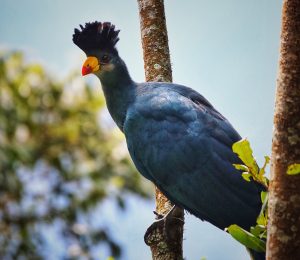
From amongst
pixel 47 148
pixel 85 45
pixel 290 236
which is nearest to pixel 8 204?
pixel 47 148

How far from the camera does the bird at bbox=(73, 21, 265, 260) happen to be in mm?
3311

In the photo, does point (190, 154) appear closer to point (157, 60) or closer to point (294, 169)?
point (157, 60)

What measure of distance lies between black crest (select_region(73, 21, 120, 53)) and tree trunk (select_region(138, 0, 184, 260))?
0.91 feet

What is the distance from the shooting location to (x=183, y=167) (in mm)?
3535

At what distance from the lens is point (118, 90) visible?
13.6 ft

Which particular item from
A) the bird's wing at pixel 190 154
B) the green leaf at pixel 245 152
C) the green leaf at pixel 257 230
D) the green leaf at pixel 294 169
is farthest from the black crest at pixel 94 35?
the green leaf at pixel 294 169

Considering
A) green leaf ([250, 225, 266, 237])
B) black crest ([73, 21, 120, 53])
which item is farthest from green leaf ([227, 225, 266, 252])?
black crest ([73, 21, 120, 53])

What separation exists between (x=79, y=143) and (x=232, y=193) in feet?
13.6

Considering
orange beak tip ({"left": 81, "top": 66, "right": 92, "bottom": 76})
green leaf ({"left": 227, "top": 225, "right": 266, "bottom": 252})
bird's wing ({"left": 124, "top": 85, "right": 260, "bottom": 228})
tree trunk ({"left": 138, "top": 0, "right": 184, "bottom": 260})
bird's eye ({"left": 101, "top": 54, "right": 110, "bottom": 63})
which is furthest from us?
bird's eye ({"left": 101, "top": 54, "right": 110, "bottom": 63})

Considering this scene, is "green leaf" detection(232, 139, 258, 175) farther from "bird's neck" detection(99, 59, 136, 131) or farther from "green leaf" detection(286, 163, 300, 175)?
"bird's neck" detection(99, 59, 136, 131)

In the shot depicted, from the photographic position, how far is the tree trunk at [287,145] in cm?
193

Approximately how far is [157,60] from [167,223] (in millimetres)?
1041

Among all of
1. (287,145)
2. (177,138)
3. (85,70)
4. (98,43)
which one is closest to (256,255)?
(177,138)

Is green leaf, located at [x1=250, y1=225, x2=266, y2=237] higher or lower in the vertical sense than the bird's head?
lower
